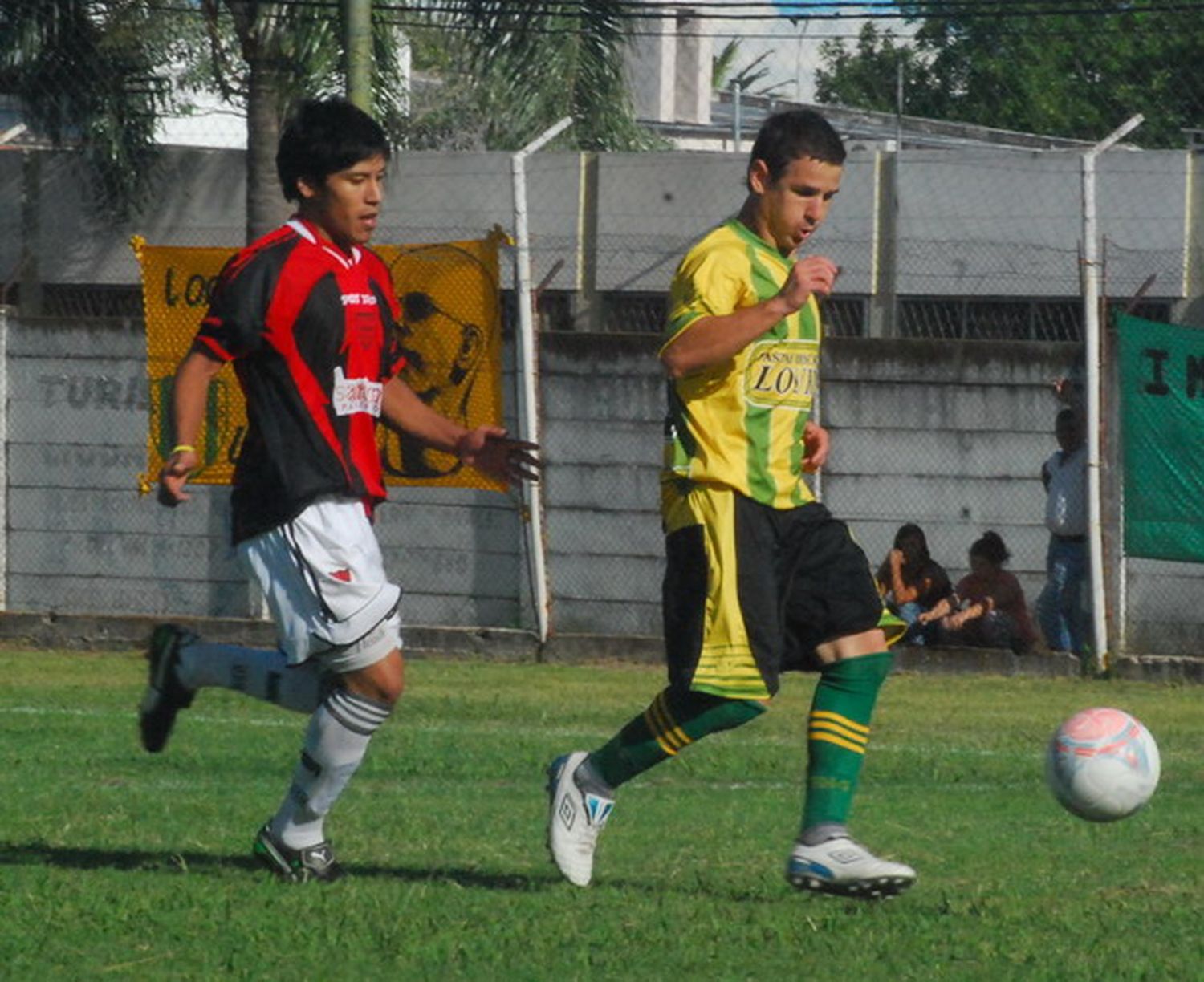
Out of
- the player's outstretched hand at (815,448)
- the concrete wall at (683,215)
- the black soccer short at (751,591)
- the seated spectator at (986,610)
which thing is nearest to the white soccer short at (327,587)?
the black soccer short at (751,591)

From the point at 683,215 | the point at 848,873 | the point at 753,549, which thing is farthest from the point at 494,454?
the point at 683,215

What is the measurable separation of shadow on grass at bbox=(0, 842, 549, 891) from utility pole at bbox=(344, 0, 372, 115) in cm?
764

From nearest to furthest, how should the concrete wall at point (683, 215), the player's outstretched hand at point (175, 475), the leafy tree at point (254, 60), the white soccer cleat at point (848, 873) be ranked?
the white soccer cleat at point (848, 873), the player's outstretched hand at point (175, 475), the concrete wall at point (683, 215), the leafy tree at point (254, 60)

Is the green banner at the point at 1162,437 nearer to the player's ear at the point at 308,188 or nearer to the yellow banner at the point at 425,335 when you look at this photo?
the yellow banner at the point at 425,335

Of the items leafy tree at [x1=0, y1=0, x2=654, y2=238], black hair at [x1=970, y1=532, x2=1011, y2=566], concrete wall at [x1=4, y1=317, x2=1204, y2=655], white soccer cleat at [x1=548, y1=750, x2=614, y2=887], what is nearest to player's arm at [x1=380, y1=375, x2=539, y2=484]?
white soccer cleat at [x1=548, y1=750, x2=614, y2=887]

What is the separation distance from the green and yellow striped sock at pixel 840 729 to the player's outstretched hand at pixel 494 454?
0.96 meters

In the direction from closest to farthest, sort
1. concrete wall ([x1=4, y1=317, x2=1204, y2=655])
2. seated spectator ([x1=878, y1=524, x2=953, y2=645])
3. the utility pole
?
the utility pole → seated spectator ([x1=878, y1=524, x2=953, y2=645]) → concrete wall ([x1=4, y1=317, x2=1204, y2=655])

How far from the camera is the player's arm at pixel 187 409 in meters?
5.99

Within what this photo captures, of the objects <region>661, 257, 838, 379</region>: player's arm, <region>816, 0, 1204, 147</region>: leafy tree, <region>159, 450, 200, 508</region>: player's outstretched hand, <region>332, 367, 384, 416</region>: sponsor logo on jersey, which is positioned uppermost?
<region>816, 0, 1204, 147</region>: leafy tree

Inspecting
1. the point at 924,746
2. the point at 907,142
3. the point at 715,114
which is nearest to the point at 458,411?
the point at 924,746

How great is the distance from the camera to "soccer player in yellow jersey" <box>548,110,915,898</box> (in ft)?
19.6

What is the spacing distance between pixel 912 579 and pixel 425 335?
3.35 meters

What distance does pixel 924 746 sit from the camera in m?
10.3

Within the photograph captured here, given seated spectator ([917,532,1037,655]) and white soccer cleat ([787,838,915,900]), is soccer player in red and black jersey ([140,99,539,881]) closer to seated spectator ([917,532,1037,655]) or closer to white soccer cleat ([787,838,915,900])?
white soccer cleat ([787,838,915,900])
